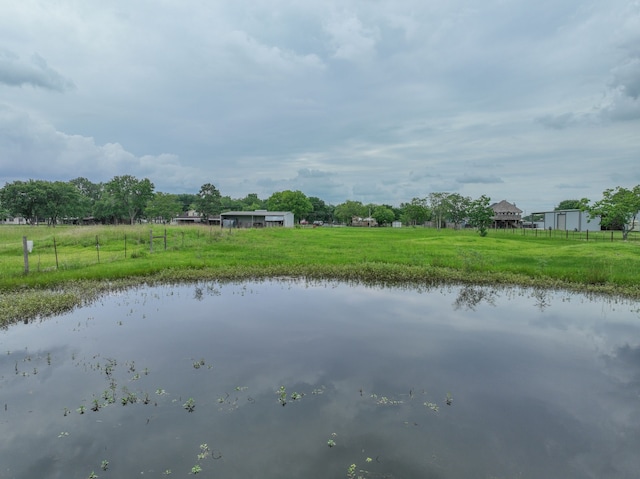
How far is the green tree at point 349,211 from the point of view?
137750 mm

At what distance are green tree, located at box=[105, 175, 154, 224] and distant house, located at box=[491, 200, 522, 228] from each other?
88.2m

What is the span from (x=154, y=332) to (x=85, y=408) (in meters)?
3.97

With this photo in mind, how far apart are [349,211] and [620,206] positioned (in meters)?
100

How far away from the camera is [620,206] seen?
39.8m

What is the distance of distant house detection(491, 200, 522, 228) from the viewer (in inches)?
3656

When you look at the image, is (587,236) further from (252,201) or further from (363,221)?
(252,201)

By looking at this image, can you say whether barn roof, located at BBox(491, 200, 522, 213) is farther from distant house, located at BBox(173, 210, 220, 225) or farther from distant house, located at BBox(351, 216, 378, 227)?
distant house, located at BBox(173, 210, 220, 225)

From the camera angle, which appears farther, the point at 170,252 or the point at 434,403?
the point at 170,252

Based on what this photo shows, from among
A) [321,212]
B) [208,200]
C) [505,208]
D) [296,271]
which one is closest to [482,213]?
[296,271]

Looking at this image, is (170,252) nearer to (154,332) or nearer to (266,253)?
(266,253)

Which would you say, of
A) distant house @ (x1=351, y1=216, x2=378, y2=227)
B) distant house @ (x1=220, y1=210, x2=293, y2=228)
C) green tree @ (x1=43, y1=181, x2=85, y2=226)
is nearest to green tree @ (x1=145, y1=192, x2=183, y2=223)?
green tree @ (x1=43, y1=181, x2=85, y2=226)

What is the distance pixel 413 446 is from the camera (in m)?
5.26

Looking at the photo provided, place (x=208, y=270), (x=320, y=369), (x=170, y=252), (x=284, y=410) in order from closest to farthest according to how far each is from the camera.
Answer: (x=284, y=410) → (x=320, y=369) → (x=208, y=270) → (x=170, y=252)

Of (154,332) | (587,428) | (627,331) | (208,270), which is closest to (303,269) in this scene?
(208,270)
